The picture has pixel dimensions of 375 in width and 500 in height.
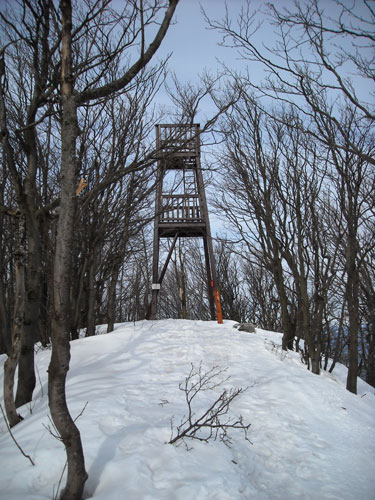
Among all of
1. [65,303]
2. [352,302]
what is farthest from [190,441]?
[352,302]

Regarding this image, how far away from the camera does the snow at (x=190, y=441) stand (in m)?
1.95

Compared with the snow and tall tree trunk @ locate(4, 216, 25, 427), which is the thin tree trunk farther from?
tall tree trunk @ locate(4, 216, 25, 427)

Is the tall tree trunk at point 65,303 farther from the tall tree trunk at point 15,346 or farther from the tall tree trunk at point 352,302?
the tall tree trunk at point 352,302

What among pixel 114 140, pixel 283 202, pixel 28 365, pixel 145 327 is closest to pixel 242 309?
pixel 145 327

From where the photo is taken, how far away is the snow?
195 centimetres

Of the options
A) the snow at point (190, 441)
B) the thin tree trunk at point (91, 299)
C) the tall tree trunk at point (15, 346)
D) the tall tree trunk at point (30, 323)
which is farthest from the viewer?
the thin tree trunk at point (91, 299)

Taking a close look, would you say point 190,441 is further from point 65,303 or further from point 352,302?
point 352,302

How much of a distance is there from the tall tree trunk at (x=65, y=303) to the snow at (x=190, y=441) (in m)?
0.26

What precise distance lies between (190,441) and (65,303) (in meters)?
1.61

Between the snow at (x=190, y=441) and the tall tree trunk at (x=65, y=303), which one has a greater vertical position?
the tall tree trunk at (x=65, y=303)

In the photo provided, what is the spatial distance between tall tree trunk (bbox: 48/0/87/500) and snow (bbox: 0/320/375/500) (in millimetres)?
265

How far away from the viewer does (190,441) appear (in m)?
2.47

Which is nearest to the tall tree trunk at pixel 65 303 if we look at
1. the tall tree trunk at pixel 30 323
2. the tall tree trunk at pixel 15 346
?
the tall tree trunk at pixel 15 346

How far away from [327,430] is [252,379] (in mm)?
1242
